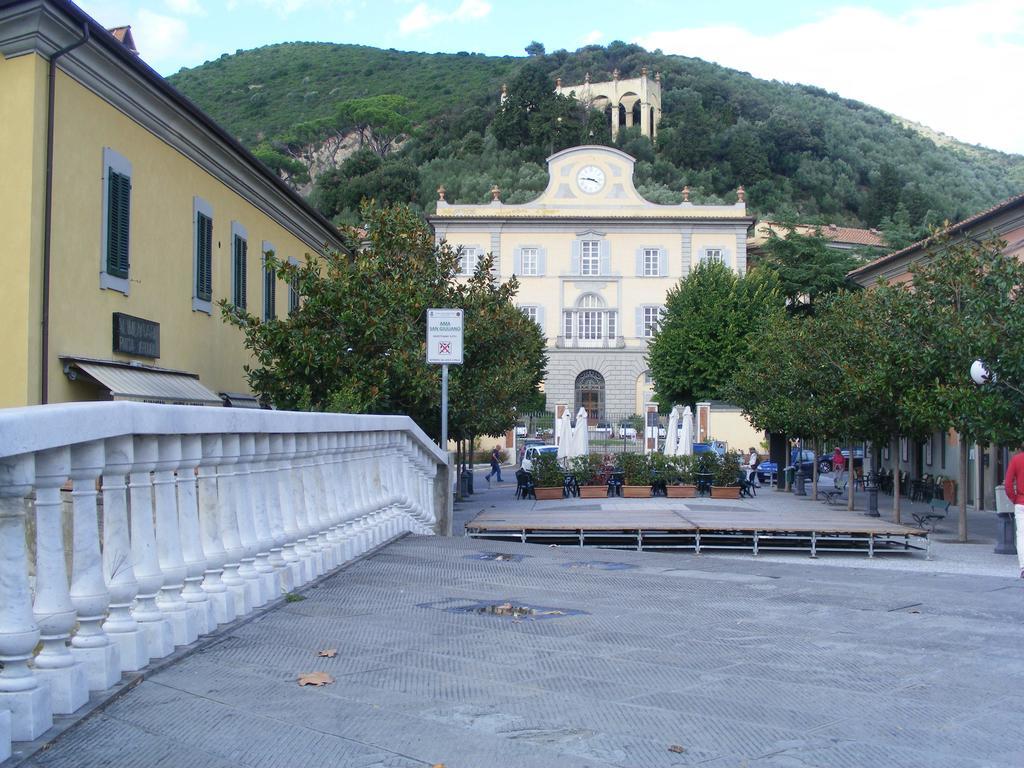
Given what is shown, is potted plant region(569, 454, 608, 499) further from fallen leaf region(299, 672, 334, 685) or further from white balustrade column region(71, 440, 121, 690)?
white balustrade column region(71, 440, 121, 690)

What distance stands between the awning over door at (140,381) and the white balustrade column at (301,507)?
19.0ft

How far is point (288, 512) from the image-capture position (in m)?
7.44

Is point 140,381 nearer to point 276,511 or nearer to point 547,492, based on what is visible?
point 276,511

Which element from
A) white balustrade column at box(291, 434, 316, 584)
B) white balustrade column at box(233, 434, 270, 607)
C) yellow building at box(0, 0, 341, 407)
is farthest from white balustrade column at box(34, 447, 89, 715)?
yellow building at box(0, 0, 341, 407)

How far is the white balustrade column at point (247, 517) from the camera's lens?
6.25 m

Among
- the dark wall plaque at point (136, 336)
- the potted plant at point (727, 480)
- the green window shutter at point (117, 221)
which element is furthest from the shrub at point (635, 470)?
the green window shutter at point (117, 221)

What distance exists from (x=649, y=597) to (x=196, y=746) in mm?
4188

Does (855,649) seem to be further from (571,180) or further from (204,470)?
(571,180)

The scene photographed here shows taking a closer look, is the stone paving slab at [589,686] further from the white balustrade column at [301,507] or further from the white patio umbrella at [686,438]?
the white patio umbrella at [686,438]

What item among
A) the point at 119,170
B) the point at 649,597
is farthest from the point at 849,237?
the point at 649,597

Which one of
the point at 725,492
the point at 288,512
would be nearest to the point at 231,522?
the point at 288,512

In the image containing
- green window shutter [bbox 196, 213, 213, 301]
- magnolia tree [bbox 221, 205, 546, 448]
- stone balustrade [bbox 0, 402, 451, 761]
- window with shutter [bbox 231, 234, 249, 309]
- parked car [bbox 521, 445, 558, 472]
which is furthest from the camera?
parked car [bbox 521, 445, 558, 472]

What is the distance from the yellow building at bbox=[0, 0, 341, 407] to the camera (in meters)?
14.5

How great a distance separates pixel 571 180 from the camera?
73812 mm
